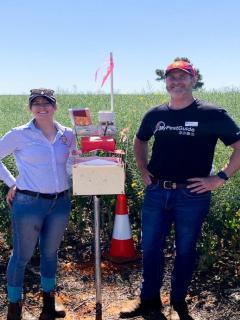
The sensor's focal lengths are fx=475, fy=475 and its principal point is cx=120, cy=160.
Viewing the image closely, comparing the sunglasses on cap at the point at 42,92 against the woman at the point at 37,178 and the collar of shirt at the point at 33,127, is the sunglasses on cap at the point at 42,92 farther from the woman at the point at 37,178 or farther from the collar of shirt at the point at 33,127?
the collar of shirt at the point at 33,127

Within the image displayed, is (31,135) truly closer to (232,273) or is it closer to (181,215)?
(181,215)

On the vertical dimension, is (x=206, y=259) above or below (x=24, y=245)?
below

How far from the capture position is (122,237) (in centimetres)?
494

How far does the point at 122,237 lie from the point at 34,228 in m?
1.61

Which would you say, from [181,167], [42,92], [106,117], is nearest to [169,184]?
[181,167]

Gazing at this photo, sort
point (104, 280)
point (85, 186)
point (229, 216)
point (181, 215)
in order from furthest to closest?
point (104, 280) → point (229, 216) → point (181, 215) → point (85, 186)

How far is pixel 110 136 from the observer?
365cm

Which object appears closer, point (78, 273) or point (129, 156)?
point (78, 273)

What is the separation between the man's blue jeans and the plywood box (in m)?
0.42

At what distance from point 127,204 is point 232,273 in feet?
4.75

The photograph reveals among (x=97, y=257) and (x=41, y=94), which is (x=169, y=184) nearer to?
(x=97, y=257)

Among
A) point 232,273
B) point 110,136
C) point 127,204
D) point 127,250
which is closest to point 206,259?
point 232,273

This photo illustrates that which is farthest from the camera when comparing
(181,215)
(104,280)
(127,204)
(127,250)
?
(127,204)

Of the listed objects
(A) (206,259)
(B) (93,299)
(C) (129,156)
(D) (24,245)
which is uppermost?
(C) (129,156)
